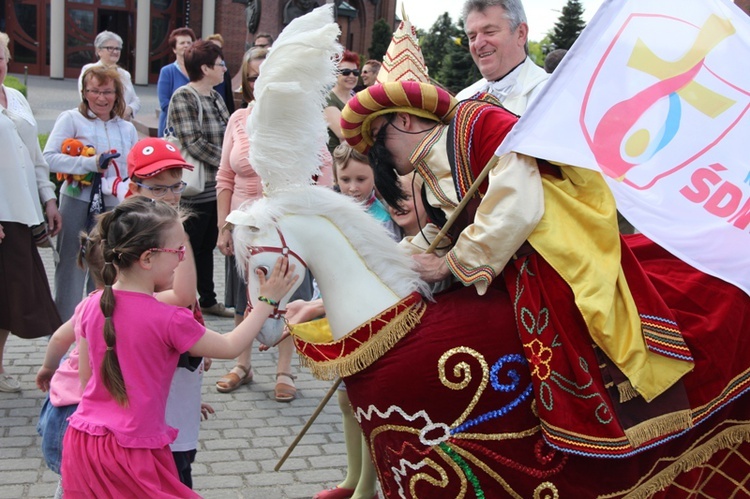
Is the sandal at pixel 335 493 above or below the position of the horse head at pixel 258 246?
below

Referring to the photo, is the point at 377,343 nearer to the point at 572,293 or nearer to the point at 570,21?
the point at 572,293

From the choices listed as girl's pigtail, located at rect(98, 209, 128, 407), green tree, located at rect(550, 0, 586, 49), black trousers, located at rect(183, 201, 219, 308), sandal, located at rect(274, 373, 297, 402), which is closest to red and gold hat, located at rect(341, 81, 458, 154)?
girl's pigtail, located at rect(98, 209, 128, 407)

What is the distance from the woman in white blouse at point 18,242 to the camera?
5137 mm

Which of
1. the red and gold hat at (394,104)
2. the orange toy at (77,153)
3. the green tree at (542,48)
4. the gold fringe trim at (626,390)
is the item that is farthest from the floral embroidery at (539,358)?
the green tree at (542,48)

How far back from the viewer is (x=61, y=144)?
5.70 meters

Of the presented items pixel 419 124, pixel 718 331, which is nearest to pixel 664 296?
pixel 718 331

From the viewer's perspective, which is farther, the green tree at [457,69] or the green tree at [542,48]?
the green tree at [542,48]

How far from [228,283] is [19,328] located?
160 centimetres

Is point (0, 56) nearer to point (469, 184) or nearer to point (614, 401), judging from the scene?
point (469, 184)

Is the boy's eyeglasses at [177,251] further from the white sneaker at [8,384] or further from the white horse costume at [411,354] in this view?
the white sneaker at [8,384]

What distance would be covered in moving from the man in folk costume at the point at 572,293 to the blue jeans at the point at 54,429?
1.60 meters

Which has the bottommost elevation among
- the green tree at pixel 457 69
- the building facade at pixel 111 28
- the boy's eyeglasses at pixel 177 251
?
the building facade at pixel 111 28

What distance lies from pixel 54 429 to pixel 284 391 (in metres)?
2.34

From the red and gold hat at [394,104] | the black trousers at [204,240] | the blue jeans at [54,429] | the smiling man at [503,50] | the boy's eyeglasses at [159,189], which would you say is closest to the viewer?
the red and gold hat at [394,104]
